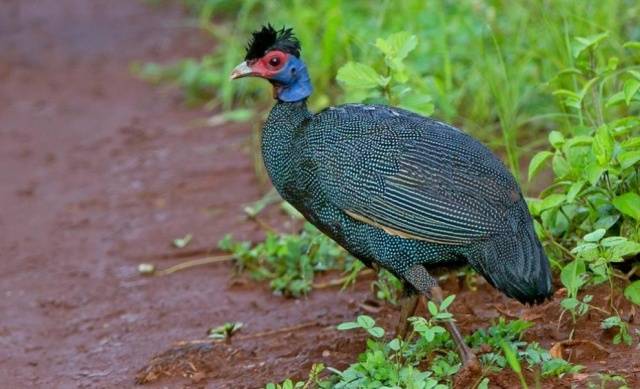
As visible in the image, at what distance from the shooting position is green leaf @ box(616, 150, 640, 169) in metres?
4.00

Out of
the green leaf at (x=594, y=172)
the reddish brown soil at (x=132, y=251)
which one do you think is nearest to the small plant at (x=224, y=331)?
the reddish brown soil at (x=132, y=251)

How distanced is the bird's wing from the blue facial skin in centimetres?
33

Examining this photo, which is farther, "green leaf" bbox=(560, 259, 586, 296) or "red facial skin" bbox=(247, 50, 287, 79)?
"red facial skin" bbox=(247, 50, 287, 79)

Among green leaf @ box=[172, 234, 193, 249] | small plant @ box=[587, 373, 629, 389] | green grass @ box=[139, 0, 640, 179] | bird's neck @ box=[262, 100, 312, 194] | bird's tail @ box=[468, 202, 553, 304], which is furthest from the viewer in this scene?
green leaf @ box=[172, 234, 193, 249]

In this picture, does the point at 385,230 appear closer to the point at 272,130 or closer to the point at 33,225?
the point at 272,130

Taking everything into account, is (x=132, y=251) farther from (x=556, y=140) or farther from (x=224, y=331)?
(x=556, y=140)

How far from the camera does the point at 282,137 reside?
422 centimetres

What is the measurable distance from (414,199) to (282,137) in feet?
1.80

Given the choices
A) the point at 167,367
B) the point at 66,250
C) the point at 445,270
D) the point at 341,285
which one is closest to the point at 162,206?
the point at 66,250

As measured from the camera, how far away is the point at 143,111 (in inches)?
324

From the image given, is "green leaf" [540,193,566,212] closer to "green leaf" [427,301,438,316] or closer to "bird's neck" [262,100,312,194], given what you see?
"green leaf" [427,301,438,316]

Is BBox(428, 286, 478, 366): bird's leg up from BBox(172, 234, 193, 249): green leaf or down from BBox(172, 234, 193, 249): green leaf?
up

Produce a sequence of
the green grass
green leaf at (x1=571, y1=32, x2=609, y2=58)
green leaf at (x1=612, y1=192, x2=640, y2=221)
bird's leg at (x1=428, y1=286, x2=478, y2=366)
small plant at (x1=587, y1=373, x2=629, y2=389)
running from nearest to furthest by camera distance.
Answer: small plant at (x1=587, y1=373, x2=629, y2=389), bird's leg at (x1=428, y1=286, x2=478, y2=366), green leaf at (x1=612, y1=192, x2=640, y2=221), green leaf at (x1=571, y1=32, x2=609, y2=58), the green grass

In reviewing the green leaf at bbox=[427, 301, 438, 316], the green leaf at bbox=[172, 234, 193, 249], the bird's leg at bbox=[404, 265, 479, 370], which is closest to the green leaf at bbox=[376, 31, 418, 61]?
the bird's leg at bbox=[404, 265, 479, 370]
